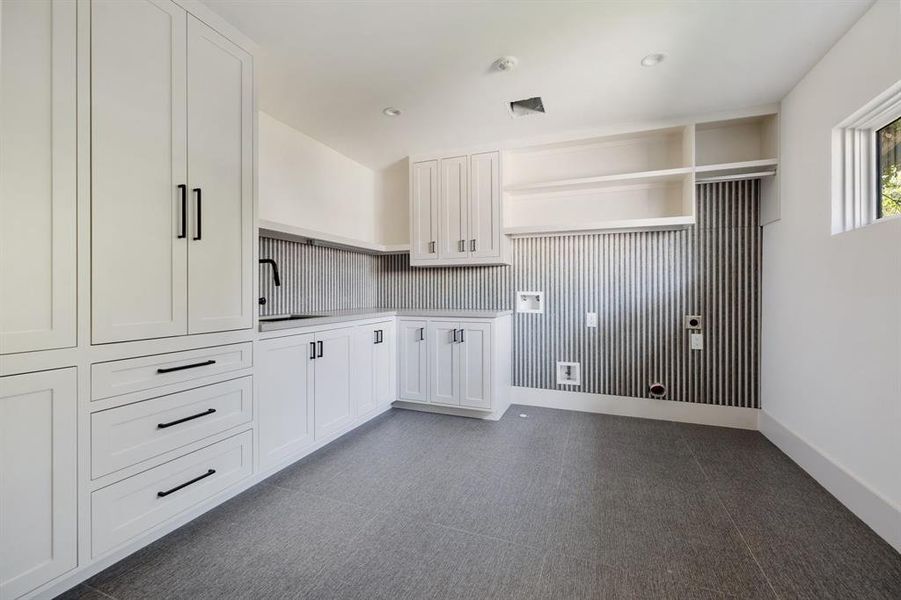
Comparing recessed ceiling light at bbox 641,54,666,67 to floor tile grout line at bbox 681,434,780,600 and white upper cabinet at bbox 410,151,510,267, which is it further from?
floor tile grout line at bbox 681,434,780,600

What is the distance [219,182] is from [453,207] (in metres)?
1.99

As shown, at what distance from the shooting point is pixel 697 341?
3.12 meters

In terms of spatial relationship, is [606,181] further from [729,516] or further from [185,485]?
[185,485]

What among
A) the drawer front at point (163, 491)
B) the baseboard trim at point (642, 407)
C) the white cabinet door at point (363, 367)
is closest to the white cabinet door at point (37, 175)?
the drawer front at point (163, 491)

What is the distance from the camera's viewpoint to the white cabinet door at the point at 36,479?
3.88ft

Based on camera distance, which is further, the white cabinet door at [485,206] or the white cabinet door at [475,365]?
the white cabinet door at [485,206]

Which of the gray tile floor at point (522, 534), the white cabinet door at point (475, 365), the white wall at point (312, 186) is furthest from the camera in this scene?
the white cabinet door at point (475, 365)

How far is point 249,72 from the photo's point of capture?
2.02 meters

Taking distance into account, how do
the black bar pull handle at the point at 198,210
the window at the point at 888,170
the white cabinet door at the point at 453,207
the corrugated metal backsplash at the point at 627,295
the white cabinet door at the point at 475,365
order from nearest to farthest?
the black bar pull handle at the point at 198,210, the window at the point at 888,170, the corrugated metal backsplash at the point at 627,295, the white cabinet door at the point at 475,365, the white cabinet door at the point at 453,207

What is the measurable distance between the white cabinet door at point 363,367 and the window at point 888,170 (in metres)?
3.04

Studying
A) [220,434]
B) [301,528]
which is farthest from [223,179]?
[301,528]

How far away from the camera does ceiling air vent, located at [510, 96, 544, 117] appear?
266cm

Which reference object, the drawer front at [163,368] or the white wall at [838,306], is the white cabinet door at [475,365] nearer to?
the drawer front at [163,368]

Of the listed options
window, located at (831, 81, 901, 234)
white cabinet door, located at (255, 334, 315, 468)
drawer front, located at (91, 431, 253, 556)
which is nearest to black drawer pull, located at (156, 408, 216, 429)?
A: drawer front, located at (91, 431, 253, 556)
